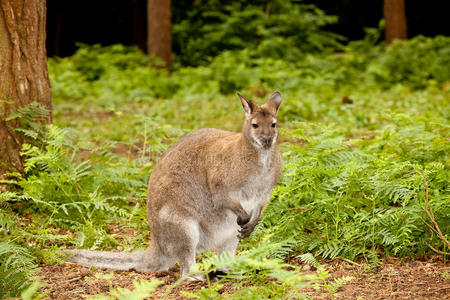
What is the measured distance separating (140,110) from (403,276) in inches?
293

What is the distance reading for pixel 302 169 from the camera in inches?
184

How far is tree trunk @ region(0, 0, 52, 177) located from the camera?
5.10 metres

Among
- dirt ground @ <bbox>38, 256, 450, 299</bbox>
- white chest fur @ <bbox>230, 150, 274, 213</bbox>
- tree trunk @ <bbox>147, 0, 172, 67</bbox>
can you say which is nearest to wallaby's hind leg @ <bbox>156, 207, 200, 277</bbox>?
dirt ground @ <bbox>38, 256, 450, 299</bbox>

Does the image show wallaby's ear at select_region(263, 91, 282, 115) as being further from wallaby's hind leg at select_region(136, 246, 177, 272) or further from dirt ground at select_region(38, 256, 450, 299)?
wallaby's hind leg at select_region(136, 246, 177, 272)

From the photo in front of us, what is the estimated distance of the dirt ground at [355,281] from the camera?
3445 mm

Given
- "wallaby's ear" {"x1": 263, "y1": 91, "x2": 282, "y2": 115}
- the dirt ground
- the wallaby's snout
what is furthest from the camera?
"wallaby's ear" {"x1": 263, "y1": 91, "x2": 282, "y2": 115}

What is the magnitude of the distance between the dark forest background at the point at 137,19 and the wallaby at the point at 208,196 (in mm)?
16861

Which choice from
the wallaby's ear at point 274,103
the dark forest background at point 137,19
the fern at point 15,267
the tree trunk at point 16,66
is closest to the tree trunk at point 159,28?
the dark forest background at point 137,19

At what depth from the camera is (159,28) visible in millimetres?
15406

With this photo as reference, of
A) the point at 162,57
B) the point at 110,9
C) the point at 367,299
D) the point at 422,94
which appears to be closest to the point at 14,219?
the point at 367,299

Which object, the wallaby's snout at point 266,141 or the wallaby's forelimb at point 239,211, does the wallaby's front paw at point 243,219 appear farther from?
the wallaby's snout at point 266,141

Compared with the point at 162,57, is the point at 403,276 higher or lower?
lower

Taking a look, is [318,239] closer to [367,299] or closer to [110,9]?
[367,299]

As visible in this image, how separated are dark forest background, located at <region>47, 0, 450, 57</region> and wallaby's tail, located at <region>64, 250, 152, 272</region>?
17051 millimetres
